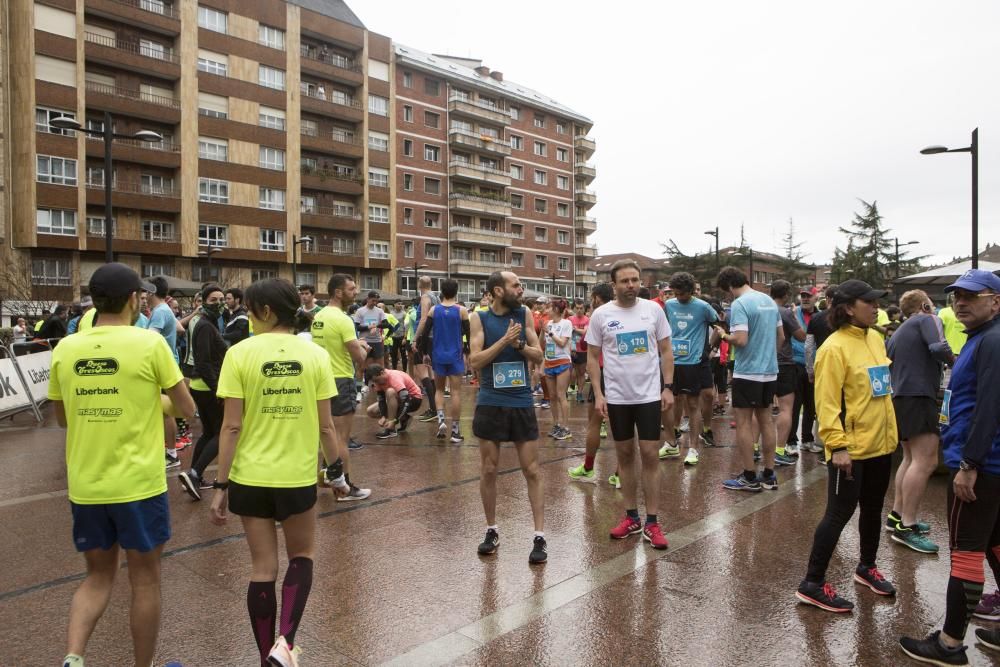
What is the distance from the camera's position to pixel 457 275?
54.1 metres

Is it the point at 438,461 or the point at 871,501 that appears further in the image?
the point at 438,461

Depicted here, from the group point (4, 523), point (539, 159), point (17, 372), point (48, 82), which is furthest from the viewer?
point (539, 159)

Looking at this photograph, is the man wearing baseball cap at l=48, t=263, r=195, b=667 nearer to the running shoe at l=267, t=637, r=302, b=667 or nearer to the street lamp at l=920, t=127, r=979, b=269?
the running shoe at l=267, t=637, r=302, b=667

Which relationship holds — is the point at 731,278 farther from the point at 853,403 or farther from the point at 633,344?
the point at 853,403

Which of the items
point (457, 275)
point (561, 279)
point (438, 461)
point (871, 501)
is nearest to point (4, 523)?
point (438, 461)

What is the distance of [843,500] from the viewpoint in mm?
3697

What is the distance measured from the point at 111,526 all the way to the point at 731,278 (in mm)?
5681

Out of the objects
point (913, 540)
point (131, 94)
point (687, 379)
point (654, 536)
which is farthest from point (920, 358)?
point (131, 94)

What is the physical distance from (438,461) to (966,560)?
534 cm

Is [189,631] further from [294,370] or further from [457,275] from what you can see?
[457,275]

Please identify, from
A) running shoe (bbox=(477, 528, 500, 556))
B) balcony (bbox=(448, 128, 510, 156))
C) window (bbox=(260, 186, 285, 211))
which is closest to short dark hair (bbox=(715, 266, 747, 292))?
running shoe (bbox=(477, 528, 500, 556))

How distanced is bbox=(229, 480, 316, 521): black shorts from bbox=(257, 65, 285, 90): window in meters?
45.2

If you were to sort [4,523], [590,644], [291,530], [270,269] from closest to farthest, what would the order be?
1. [291,530]
2. [590,644]
3. [4,523]
4. [270,269]

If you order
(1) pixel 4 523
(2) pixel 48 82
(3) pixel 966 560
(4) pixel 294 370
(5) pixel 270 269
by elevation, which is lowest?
(1) pixel 4 523
